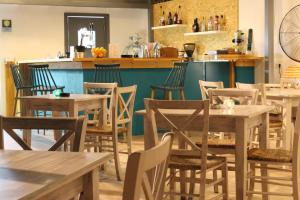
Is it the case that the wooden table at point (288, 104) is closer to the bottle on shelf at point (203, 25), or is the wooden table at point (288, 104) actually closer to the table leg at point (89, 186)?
the table leg at point (89, 186)

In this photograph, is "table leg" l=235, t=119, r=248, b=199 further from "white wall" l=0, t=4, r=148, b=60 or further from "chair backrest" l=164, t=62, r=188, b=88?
"white wall" l=0, t=4, r=148, b=60

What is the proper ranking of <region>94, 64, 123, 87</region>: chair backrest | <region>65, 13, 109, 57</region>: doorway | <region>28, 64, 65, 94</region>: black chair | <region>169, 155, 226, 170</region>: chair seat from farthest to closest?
1. <region>65, 13, 109, 57</region>: doorway
2. <region>28, 64, 65, 94</region>: black chair
3. <region>94, 64, 123, 87</region>: chair backrest
4. <region>169, 155, 226, 170</region>: chair seat

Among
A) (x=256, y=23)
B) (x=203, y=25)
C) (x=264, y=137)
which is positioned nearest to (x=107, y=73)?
(x=256, y=23)

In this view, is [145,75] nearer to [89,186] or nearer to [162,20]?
[162,20]

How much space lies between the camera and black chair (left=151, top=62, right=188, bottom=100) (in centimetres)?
749

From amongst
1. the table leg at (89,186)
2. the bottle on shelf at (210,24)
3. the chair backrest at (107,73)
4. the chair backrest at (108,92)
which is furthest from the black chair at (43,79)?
the table leg at (89,186)

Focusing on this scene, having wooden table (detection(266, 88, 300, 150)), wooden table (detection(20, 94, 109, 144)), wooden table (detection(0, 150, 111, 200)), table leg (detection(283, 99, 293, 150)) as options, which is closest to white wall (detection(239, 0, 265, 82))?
wooden table (detection(266, 88, 300, 150))

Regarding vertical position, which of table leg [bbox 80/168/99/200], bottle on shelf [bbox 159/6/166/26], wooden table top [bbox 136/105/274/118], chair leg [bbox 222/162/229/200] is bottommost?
chair leg [bbox 222/162/229/200]

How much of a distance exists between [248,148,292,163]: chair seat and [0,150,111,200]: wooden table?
188 centimetres

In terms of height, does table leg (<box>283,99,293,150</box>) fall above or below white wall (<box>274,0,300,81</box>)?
below

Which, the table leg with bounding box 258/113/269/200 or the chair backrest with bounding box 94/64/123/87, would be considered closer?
the table leg with bounding box 258/113/269/200

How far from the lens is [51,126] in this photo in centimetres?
236

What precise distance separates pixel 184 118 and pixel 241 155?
449 mm

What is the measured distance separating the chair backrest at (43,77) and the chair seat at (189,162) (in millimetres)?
4594
